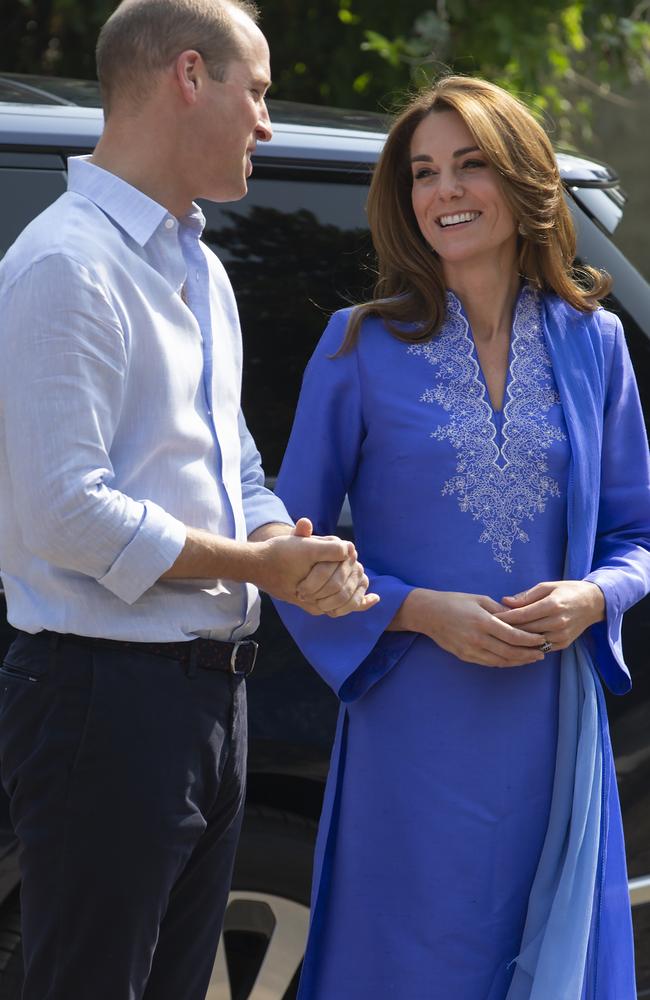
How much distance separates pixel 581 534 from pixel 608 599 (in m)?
0.11

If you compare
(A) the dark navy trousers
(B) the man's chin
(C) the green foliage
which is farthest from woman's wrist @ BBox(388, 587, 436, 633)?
(C) the green foliage

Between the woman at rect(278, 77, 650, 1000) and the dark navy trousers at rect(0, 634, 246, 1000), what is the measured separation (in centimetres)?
50

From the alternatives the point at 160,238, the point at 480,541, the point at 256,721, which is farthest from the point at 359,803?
the point at 160,238

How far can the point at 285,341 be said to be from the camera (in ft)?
8.93

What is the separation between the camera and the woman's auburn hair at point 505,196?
2.40 m

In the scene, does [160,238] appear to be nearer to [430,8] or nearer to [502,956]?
[502,956]

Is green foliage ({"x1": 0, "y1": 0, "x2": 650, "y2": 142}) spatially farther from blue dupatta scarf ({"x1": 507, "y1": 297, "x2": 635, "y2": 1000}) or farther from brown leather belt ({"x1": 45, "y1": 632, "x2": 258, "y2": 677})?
brown leather belt ({"x1": 45, "y1": 632, "x2": 258, "y2": 677})

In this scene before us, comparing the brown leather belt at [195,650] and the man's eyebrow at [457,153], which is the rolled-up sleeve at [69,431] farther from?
the man's eyebrow at [457,153]

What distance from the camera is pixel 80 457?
1.74 meters

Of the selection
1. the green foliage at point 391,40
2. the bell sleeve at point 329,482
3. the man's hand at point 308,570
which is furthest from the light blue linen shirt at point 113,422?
the green foliage at point 391,40

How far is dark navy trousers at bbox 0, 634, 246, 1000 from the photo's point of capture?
182 cm

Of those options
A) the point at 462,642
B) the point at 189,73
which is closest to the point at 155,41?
the point at 189,73

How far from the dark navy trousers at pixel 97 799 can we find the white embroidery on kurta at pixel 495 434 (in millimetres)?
638

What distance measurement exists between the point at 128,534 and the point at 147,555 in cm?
4
